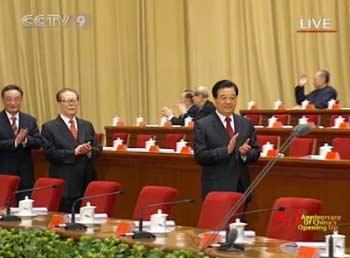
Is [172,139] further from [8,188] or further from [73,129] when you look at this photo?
[8,188]

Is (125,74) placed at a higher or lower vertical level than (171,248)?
higher

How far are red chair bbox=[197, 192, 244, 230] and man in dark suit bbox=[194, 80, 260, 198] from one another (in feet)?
2.57

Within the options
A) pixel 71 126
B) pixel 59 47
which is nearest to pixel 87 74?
pixel 59 47

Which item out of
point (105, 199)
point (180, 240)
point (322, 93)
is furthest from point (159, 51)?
point (180, 240)

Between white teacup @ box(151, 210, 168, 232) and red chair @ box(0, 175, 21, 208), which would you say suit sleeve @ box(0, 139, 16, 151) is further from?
white teacup @ box(151, 210, 168, 232)

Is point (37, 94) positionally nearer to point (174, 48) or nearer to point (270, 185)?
point (174, 48)

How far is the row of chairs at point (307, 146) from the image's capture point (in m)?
7.82

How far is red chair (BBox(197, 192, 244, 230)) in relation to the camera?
5348 mm

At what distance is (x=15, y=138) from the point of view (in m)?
7.71

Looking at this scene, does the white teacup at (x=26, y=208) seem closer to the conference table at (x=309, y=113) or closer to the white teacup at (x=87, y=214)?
the white teacup at (x=87, y=214)

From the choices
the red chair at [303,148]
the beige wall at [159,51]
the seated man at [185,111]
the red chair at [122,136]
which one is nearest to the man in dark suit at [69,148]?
the red chair at [303,148]

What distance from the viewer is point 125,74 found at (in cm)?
1420

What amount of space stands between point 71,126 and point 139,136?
311cm

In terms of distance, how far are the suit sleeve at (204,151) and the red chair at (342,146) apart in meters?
1.82
